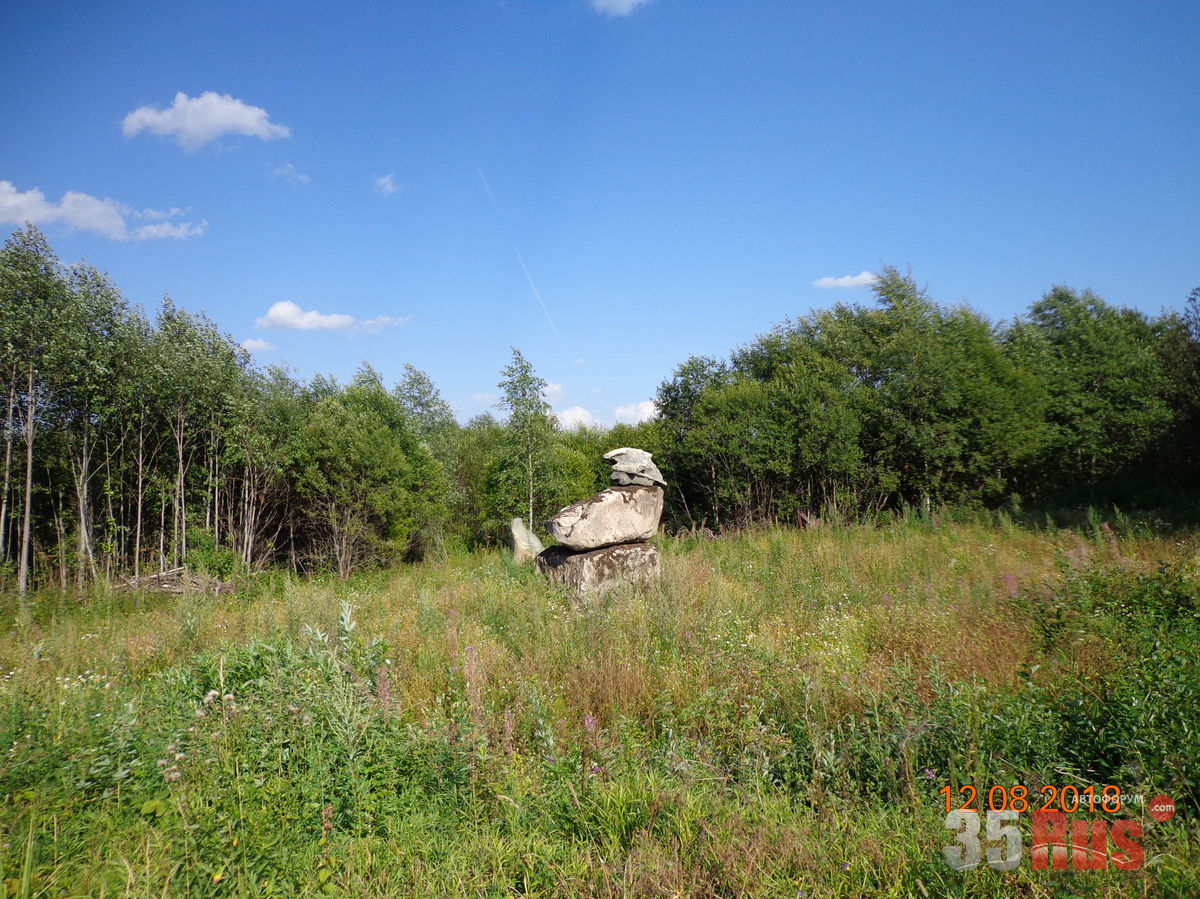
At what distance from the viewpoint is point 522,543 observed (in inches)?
443

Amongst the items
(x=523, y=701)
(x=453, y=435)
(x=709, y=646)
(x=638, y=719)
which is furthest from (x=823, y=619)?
(x=453, y=435)

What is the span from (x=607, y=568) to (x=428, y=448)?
7.14 meters

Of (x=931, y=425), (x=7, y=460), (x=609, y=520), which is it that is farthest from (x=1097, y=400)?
(x=7, y=460)

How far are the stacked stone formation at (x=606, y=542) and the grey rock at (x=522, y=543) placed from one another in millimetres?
2549

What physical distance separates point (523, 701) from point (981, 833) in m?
2.73

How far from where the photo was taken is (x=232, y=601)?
A: 28.6 ft

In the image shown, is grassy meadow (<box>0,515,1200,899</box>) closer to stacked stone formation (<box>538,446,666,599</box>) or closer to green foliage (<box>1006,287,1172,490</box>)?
stacked stone formation (<box>538,446,666,599</box>)

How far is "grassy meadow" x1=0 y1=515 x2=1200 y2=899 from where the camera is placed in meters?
2.37

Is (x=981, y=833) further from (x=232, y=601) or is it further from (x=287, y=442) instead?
(x=287, y=442)

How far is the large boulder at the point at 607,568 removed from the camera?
7.45m

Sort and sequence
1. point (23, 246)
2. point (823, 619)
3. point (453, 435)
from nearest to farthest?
point (823, 619)
point (23, 246)
point (453, 435)

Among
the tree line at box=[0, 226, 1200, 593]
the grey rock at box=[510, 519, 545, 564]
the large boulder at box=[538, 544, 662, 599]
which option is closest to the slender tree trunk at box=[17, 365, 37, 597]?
the tree line at box=[0, 226, 1200, 593]

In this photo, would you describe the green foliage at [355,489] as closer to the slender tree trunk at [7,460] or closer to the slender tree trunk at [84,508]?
the slender tree trunk at [84,508]

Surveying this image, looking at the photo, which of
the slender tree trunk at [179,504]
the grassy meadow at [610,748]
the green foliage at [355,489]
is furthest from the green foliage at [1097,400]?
the slender tree trunk at [179,504]
